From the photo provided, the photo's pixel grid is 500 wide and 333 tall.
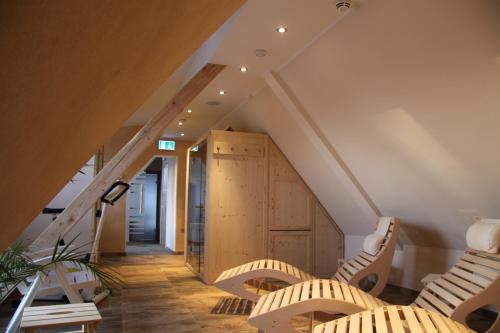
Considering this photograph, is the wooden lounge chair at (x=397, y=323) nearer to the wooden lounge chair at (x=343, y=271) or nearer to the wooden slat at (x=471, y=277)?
the wooden slat at (x=471, y=277)

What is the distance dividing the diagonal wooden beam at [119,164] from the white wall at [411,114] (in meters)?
1.00

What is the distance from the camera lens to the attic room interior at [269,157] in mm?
771

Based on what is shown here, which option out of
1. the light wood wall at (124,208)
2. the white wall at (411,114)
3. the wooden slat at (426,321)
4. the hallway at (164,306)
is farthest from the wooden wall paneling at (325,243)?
the wooden slat at (426,321)

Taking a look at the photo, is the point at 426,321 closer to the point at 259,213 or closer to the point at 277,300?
the point at 277,300

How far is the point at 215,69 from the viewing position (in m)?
4.93

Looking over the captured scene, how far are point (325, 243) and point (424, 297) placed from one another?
298 centimetres

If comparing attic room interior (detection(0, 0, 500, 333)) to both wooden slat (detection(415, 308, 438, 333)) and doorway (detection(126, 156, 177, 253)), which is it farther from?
doorway (detection(126, 156, 177, 253))

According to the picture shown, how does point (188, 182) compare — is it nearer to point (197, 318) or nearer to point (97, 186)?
point (97, 186)

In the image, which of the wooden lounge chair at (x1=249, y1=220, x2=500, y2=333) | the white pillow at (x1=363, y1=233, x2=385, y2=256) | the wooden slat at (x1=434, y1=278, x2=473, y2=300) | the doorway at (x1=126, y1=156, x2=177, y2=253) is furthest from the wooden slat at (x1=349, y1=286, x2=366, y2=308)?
the doorway at (x1=126, y1=156, x2=177, y2=253)

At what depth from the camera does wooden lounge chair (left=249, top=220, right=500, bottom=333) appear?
2832 millimetres

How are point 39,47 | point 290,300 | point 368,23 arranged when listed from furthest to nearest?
point 368,23
point 290,300
point 39,47

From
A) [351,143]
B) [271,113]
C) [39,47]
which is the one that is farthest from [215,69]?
[39,47]

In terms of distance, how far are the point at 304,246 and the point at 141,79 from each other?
229 inches

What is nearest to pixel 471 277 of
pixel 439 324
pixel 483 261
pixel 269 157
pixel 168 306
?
pixel 483 261
